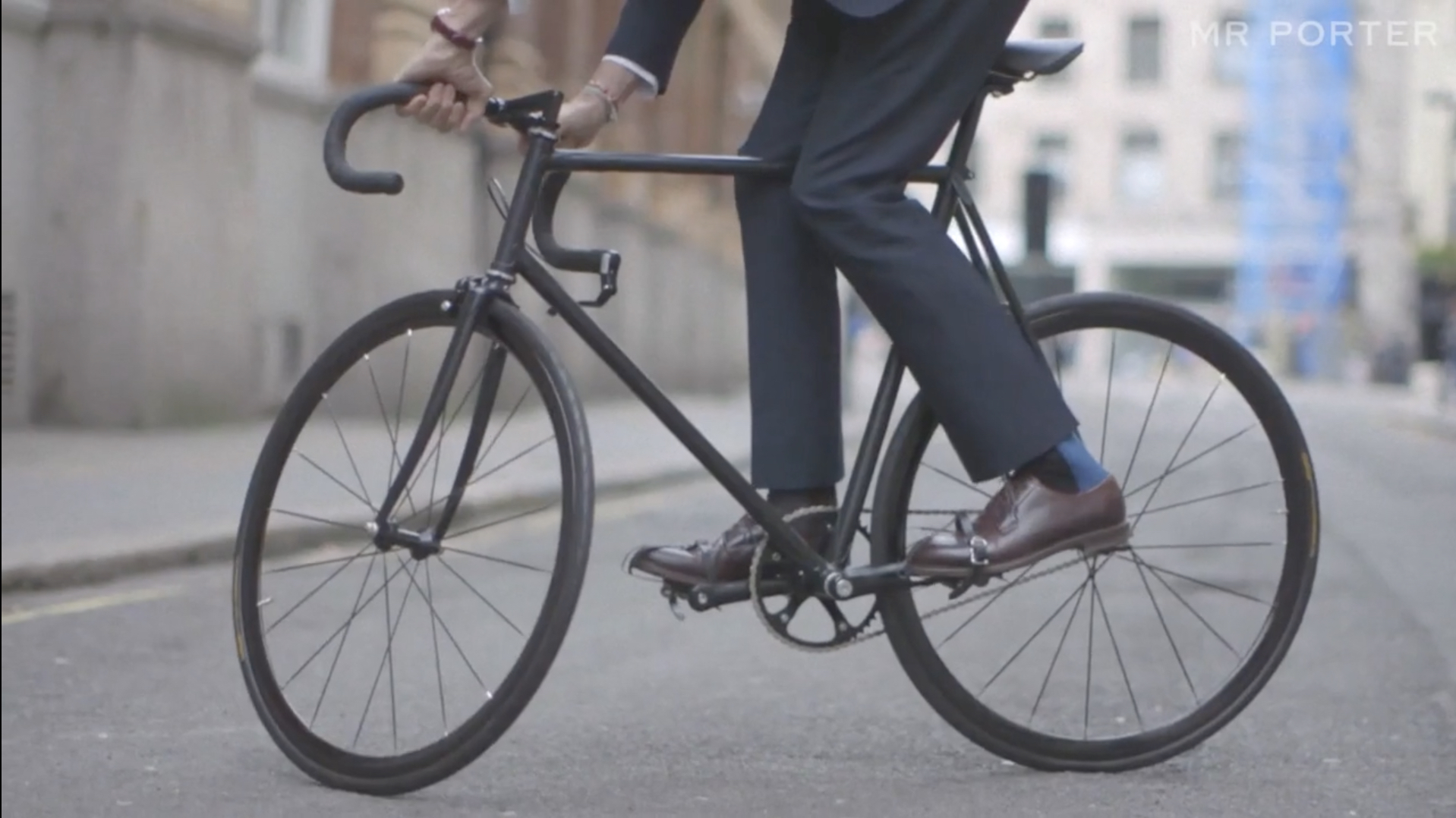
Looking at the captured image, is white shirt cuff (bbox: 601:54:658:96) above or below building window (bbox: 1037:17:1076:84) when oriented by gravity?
below

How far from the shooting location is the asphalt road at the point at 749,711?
3445mm

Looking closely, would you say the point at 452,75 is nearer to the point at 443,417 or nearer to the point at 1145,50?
the point at 443,417

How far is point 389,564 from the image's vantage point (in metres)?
3.56

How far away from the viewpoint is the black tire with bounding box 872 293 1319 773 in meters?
3.50

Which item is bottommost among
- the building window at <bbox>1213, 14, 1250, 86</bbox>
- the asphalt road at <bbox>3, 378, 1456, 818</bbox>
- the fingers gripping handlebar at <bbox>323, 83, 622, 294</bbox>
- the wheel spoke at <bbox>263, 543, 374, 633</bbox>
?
the asphalt road at <bbox>3, 378, 1456, 818</bbox>

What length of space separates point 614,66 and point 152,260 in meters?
9.26

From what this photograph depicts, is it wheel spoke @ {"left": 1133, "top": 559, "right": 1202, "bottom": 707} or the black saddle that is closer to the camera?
the black saddle

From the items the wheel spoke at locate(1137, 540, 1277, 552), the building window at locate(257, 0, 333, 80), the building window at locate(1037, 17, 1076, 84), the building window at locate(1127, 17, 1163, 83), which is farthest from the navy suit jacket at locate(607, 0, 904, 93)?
the building window at locate(1127, 17, 1163, 83)

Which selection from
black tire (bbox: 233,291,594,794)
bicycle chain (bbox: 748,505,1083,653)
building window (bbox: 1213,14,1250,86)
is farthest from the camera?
building window (bbox: 1213,14,1250,86)

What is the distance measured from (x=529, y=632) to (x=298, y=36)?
1330cm

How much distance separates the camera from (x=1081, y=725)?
3.67m

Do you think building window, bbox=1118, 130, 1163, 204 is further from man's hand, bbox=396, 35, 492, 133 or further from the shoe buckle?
man's hand, bbox=396, 35, 492, 133

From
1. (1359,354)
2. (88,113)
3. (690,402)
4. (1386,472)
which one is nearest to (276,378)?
(88,113)

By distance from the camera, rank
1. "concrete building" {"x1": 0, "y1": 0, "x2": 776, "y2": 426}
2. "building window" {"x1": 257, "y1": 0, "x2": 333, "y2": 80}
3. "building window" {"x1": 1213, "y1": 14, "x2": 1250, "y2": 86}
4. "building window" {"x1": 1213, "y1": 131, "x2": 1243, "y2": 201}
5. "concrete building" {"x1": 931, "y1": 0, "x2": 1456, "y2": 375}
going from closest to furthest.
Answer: "concrete building" {"x1": 0, "y1": 0, "x2": 776, "y2": 426}, "building window" {"x1": 257, "y1": 0, "x2": 333, "y2": 80}, "building window" {"x1": 1213, "y1": 14, "x2": 1250, "y2": 86}, "concrete building" {"x1": 931, "y1": 0, "x2": 1456, "y2": 375}, "building window" {"x1": 1213, "y1": 131, "x2": 1243, "y2": 201}
